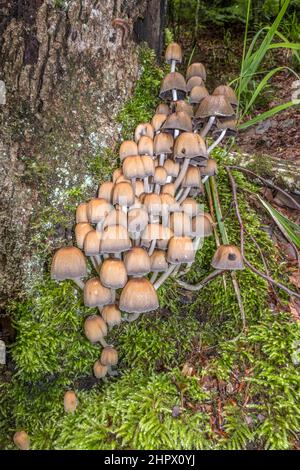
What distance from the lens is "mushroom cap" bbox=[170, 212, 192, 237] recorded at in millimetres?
2186

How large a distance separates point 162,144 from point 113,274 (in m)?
0.75

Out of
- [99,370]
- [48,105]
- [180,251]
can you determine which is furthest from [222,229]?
[48,105]

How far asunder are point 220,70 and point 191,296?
5.88 meters

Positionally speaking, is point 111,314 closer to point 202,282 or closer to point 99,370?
point 99,370

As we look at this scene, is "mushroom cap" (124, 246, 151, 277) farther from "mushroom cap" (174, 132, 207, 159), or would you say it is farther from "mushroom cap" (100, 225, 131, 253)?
"mushroom cap" (174, 132, 207, 159)

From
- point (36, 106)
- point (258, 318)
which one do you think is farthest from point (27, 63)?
point (258, 318)

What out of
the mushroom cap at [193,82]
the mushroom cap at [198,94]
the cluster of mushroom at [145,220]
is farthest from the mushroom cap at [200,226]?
the mushroom cap at [193,82]

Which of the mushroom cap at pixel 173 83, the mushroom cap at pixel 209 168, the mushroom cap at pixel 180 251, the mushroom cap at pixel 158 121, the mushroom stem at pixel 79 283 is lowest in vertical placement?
the mushroom stem at pixel 79 283

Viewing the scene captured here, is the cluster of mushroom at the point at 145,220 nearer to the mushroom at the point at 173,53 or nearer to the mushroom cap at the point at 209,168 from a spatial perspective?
the mushroom cap at the point at 209,168

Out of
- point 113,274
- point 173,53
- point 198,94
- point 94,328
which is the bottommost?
point 94,328

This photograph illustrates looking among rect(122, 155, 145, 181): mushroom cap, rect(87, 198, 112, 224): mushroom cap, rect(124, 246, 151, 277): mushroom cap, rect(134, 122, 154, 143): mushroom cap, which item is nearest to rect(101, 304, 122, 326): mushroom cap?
rect(124, 246, 151, 277): mushroom cap

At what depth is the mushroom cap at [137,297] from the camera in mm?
1999

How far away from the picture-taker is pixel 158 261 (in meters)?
2.18

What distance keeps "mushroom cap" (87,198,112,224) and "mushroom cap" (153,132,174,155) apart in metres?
0.41
